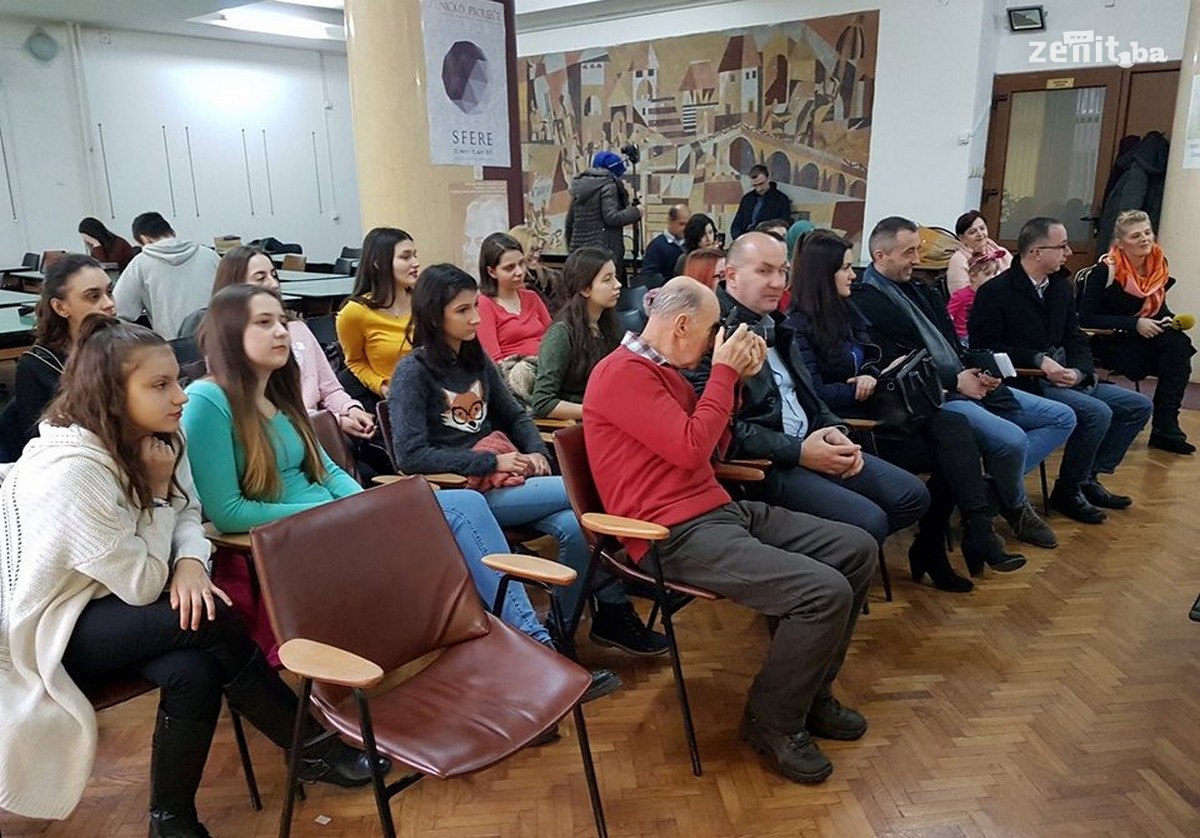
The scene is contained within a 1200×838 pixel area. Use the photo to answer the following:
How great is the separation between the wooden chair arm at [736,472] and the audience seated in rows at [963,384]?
111 cm

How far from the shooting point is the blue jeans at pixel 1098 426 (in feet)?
12.6

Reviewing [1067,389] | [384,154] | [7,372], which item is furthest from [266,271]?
[7,372]

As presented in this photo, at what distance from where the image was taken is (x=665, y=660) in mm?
2750

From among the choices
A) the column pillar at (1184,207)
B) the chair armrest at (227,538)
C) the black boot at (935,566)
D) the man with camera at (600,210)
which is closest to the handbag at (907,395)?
the black boot at (935,566)

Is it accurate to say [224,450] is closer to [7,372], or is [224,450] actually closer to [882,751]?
[882,751]

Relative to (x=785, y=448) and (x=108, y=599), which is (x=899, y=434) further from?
(x=108, y=599)

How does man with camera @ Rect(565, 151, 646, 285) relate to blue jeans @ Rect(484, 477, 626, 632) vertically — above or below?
above

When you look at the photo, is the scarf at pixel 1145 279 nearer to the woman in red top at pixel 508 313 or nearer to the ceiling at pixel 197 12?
the woman in red top at pixel 508 313

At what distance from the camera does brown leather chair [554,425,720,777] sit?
216 cm

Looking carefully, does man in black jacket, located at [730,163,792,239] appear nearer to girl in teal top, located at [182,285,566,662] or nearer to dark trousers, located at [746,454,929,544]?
dark trousers, located at [746,454,929,544]

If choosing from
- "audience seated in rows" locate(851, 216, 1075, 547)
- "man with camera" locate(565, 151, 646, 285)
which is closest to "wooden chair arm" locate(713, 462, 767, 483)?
"audience seated in rows" locate(851, 216, 1075, 547)

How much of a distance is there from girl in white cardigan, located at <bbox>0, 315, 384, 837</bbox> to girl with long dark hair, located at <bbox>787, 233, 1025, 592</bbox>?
215 centimetres

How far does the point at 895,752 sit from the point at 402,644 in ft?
4.37

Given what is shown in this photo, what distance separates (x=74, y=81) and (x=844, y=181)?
321 inches
